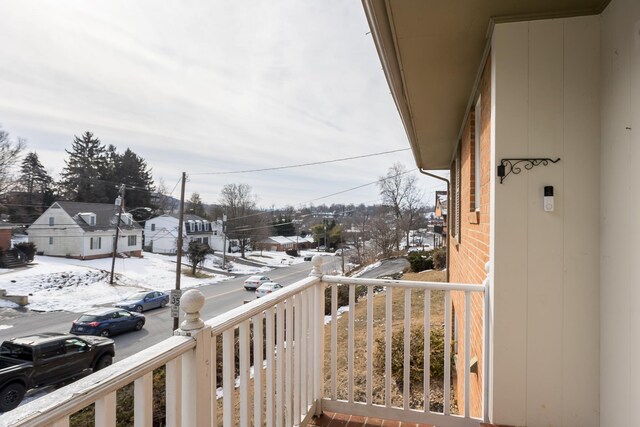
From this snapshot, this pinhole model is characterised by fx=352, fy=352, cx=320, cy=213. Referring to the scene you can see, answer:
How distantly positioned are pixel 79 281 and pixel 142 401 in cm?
370

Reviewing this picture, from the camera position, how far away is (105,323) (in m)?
3.06

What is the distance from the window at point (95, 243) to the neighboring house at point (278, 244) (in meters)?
4.92

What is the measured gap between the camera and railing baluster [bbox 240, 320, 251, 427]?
1.48 metres

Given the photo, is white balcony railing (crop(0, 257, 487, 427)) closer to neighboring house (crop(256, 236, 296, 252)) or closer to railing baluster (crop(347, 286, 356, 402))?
railing baluster (crop(347, 286, 356, 402))

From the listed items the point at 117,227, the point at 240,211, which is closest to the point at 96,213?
the point at 117,227

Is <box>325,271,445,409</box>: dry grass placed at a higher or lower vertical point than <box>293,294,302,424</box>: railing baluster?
lower

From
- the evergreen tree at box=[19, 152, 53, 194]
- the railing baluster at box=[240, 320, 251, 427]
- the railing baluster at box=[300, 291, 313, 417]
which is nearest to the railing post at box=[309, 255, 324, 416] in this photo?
the railing baluster at box=[300, 291, 313, 417]

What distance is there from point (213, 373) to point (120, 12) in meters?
3.96

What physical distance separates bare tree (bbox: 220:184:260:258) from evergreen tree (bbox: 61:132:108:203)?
309cm

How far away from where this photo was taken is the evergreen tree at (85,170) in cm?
527

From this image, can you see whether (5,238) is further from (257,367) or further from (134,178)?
(134,178)

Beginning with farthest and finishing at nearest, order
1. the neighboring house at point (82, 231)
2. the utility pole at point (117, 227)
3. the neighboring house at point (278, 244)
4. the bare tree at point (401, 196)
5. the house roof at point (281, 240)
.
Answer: the bare tree at point (401, 196) < the house roof at point (281, 240) < the neighboring house at point (278, 244) < the utility pole at point (117, 227) < the neighboring house at point (82, 231)

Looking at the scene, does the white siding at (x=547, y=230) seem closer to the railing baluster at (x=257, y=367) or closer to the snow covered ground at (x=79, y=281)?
the railing baluster at (x=257, y=367)

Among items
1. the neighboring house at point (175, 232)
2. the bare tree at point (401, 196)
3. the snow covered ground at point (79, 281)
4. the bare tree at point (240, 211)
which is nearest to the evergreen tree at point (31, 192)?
the snow covered ground at point (79, 281)
